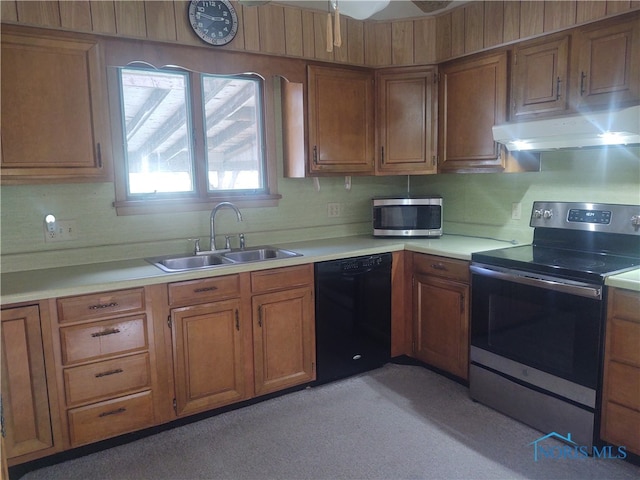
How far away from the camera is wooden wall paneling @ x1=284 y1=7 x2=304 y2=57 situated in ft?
9.46

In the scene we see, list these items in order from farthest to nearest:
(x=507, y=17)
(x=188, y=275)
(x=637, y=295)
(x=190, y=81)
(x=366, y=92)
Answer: (x=366, y=92)
(x=190, y=81)
(x=507, y=17)
(x=188, y=275)
(x=637, y=295)

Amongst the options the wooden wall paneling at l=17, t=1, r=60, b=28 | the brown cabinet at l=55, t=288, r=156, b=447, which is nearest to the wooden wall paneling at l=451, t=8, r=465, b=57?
the wooden wall paneling at l=17, t=1, r=60, b=28

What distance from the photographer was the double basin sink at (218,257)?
9.18 feet

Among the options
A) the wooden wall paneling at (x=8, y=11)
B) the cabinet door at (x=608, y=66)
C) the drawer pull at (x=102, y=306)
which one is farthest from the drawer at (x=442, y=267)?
the wooden wall paneling at (x=8, y=11)

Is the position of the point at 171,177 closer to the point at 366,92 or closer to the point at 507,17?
the point at 366,92

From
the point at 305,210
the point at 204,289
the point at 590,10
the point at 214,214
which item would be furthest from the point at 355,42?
the point at 204,289

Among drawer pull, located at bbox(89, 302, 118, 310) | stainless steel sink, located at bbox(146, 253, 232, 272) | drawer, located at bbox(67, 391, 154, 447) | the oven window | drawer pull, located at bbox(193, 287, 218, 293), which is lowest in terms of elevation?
drawer, located at bbox(67, 391, 154, 447)

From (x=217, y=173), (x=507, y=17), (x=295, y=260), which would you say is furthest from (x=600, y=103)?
(x=217, y=173)

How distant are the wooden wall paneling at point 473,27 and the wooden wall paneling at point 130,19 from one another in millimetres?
1929

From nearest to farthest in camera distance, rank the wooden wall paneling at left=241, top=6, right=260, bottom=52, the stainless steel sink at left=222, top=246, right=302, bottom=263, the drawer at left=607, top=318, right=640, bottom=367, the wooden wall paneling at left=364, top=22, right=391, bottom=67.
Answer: the drawer at left=607, top=318, right=640, bottom=367 < the wooden wall paneling at left=241, top=6, right=260, bottom=52 < the stainless steel sink at left=222, top=246, right=302, bottom=263 < the wooden wall paneling at left=364, top=22, right=391, bottom=67

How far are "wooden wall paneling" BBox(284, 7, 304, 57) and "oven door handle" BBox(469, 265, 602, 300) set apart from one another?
173 centimetres

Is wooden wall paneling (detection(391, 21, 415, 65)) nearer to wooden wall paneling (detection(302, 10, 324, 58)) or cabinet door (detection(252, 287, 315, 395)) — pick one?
wooden wall paneling (detection(302, 10, 324, 58))

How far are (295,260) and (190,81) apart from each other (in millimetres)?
1328

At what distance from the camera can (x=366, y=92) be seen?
10.7 ft
